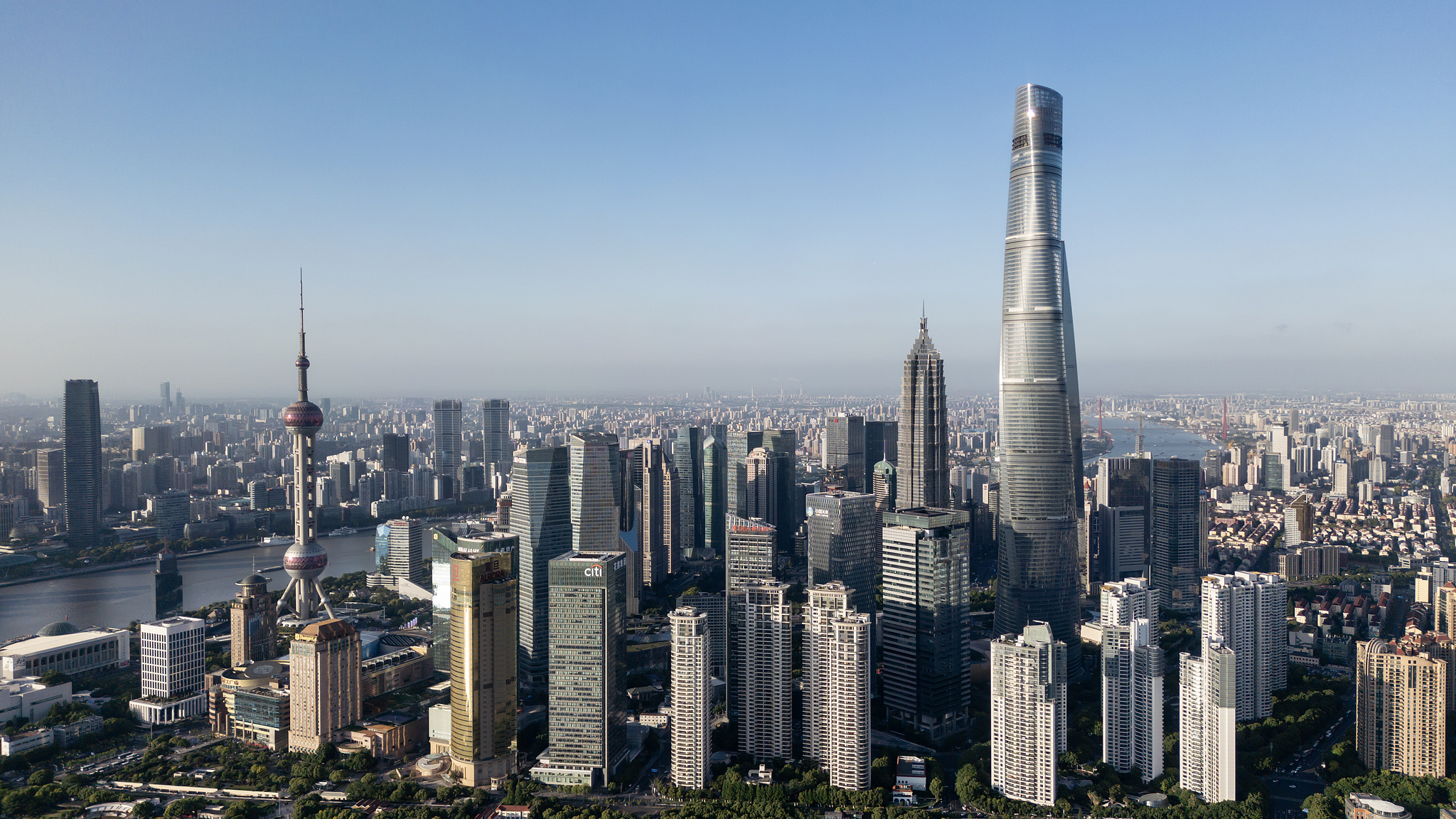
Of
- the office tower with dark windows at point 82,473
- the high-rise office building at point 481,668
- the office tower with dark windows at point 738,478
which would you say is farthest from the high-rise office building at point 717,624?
the office tower with dark windows at point 82,473

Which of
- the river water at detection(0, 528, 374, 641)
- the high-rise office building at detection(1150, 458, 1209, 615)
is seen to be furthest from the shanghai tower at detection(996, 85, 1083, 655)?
the river water at detection(0, 528, 374, 641)

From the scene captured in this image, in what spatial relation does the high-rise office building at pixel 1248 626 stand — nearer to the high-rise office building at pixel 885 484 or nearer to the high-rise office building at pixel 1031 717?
the high-rise office building at pixel 1031 717

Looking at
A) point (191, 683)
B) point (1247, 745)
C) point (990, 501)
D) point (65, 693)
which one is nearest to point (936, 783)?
point (1247, 745)

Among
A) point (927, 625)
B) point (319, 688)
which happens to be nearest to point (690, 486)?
point (927, 625)

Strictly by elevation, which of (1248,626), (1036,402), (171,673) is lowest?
(171,673)

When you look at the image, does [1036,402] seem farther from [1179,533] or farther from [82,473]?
[82,473]

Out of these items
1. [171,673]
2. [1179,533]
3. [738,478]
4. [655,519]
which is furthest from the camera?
[738,478]
